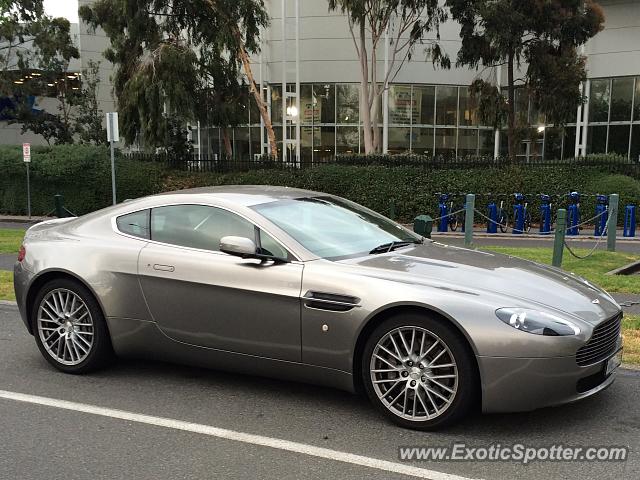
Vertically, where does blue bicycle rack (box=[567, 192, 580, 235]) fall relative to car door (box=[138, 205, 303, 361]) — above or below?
below

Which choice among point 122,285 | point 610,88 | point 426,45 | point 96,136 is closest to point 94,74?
point 96,136

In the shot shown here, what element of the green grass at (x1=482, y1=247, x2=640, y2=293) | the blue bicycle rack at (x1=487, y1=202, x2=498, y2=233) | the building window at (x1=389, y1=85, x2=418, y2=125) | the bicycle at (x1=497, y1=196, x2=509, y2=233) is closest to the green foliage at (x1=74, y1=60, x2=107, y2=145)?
the building window at (x1=389, y1=85, x2=418, y2=125)

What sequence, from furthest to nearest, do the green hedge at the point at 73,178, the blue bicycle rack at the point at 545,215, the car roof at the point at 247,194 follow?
1. the green hedge at the point at 73,178
2. the blue bicycle rack at the point at 545,215
3. the car roof at the point at 247,194

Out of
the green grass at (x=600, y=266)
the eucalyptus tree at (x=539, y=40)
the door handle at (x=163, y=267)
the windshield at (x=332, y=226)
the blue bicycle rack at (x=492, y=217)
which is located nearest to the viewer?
the windshield at (x=332, y=226)

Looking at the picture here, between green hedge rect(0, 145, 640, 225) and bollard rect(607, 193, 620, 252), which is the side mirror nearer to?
bollard rect(607, 193, 620, 252)

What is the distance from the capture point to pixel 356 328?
387cm

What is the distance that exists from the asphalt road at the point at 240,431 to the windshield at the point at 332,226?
1081 mm

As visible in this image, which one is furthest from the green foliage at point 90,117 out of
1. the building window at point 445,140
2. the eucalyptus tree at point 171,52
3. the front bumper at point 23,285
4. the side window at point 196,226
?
the side window at point 196,226

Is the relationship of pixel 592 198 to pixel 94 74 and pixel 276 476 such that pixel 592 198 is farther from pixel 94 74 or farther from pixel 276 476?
pixel 94 74

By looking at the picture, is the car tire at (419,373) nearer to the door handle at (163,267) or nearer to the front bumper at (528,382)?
the front bumper at (528,382)

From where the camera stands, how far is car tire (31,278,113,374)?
15.8 ft

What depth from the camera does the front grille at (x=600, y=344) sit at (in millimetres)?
3607

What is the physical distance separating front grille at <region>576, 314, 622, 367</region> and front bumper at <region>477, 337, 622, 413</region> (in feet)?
0.18

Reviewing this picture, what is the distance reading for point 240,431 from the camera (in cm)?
387
